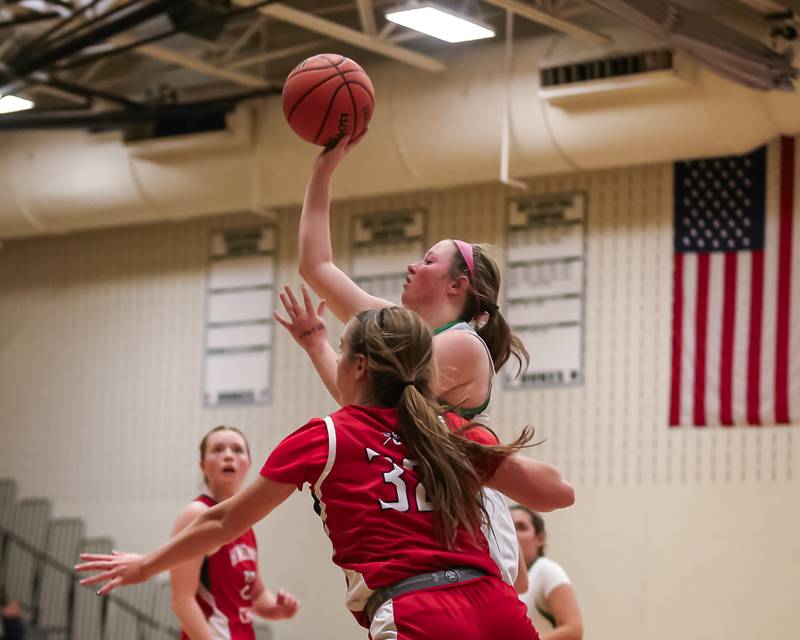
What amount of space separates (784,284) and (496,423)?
2.94 metres

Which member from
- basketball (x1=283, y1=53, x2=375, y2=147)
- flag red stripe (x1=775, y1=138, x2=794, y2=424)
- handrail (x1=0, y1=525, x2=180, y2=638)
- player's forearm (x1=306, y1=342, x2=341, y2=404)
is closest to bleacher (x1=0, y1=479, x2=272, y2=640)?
handrail (x1=0, y1=525, x2=180, y2=638)

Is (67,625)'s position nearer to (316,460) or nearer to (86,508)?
(86,508)

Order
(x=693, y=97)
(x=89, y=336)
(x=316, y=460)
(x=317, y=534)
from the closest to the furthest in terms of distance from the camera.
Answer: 1. (x=316, y=460)
2. (x=693, y=97)
3. (x=317, y=534)
4. (x=89, y=336)

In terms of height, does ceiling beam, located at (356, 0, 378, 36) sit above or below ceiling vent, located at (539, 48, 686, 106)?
above

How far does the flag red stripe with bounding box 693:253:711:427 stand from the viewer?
10.8 meters

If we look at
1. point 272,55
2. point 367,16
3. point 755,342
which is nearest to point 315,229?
point 367,16

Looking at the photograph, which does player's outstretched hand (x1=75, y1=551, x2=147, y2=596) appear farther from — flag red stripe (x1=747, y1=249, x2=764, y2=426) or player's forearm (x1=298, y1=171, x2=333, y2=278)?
flag red stripe (x1=747, y1=249, x2=764, y2=426)

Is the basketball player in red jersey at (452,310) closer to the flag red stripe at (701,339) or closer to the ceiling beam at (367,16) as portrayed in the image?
the ceiling beam at (367,16)

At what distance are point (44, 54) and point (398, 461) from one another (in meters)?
9.19

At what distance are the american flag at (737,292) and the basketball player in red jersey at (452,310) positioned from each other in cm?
647

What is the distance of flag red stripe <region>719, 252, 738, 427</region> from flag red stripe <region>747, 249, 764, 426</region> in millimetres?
152

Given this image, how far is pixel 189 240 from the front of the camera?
46.8 feet

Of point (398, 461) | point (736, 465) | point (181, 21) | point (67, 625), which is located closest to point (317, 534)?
point (67, 625)

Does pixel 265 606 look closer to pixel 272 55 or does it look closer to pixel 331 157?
pixel 331 157
